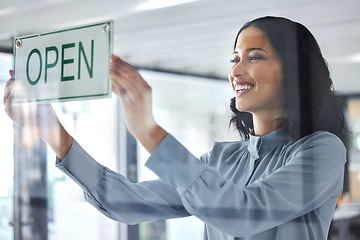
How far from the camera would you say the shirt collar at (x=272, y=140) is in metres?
0.56

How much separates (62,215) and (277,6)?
25.5 inches

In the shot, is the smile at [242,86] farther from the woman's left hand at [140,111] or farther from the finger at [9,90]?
the finger at [9,90]

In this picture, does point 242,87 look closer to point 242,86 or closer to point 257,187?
point 242,86

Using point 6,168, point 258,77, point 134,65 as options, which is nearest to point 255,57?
point 258,77

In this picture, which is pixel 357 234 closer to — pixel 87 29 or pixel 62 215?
pixel 62 215

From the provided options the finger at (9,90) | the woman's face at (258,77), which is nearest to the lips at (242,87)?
the woman's face at (258,77)

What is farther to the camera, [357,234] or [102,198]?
[357,234]

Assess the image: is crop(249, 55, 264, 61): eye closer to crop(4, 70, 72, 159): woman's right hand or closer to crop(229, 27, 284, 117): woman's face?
crop(229, 27, 284, 117): woman's face

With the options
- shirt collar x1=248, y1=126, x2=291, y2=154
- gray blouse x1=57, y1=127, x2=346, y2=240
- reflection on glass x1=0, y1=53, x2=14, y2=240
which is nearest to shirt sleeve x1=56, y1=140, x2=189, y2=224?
gray blouse x1=57, y1=127, x2=346, y2=240

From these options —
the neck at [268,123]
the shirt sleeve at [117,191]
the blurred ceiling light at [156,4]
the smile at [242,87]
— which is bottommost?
the shirt sleeve at [117,191]

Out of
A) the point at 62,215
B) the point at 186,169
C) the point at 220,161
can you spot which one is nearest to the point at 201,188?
the point at 186,169

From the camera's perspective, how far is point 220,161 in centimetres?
60

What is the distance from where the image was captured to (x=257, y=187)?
49cm

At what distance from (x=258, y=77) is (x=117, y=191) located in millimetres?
238
